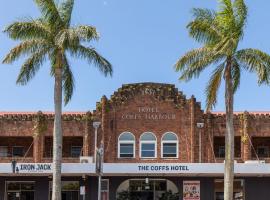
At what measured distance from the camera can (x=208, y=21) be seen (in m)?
35.9

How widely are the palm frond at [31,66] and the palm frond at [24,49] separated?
0.29 meters

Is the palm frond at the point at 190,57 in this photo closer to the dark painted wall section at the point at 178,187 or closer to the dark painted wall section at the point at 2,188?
the dark painted wall section at the point at 178,187

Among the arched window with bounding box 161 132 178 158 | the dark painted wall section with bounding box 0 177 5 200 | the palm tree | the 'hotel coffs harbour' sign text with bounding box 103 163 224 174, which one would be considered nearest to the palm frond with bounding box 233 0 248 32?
the palm tree

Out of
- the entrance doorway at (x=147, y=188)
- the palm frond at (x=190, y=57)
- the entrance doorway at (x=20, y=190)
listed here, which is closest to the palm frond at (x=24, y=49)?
the palm frond at (x=190, y=57)

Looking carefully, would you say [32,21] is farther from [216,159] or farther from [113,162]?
[216,159]

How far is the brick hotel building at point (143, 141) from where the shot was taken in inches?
1859

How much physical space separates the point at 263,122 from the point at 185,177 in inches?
288

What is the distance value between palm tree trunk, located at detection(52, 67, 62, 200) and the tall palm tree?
6629 millimetres

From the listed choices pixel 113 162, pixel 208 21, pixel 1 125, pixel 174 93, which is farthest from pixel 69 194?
pixel 208 21

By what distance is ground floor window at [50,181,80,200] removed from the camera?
48031 millimetres

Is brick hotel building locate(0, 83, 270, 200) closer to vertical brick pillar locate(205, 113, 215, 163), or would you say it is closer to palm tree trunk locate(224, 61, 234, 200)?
vertical brick pillar locate(205, 113, 215, 163)

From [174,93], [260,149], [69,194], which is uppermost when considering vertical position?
[174,93]

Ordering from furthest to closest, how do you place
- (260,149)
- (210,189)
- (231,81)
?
(260,149) < (210,189) < (231,81)

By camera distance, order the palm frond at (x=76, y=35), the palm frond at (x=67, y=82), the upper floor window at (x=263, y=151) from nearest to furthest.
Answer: the palm frond at (x=76, y=35)
the palm frond at (x=67, y=82)
the upper floor window at (x=263, y=151)
